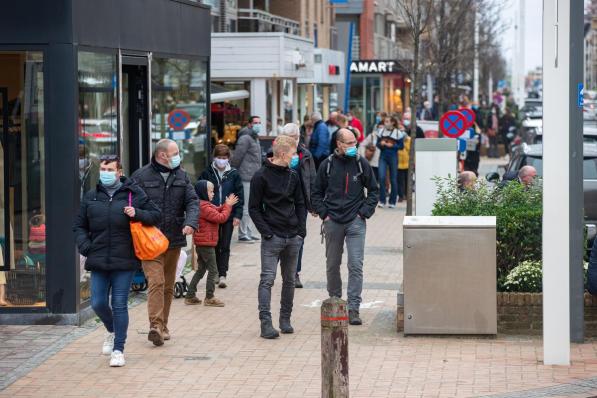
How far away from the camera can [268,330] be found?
11461mm

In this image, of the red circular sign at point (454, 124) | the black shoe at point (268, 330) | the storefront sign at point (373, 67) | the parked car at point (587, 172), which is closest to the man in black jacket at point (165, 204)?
the black shoe at point (268, 330)

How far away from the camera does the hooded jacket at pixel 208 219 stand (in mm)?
13219

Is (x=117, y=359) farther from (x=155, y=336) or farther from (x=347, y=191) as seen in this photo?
(x=347, y=191)

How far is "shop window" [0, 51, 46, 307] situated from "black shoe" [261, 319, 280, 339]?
7.05ft

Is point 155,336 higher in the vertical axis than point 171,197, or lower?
lower

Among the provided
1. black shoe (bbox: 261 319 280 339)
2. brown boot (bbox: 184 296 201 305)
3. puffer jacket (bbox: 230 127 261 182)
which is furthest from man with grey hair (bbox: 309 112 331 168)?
black shoe (bbox: 261 319 280 339)

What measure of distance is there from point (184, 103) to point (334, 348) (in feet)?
33.2

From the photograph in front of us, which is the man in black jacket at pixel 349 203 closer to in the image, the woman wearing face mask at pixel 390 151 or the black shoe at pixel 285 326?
the black shoe at pixel 285 326

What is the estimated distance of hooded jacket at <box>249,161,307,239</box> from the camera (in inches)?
449

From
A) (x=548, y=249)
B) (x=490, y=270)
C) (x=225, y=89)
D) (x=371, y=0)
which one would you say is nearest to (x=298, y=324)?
(x=490, y=270)

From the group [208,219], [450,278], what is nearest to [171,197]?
[208,219]

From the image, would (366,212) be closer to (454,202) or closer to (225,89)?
(454,202)

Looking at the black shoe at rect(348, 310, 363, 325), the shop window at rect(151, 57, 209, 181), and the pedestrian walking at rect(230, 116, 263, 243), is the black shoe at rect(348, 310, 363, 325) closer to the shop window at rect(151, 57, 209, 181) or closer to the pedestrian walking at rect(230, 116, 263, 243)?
the shop window at rect(151, 57, 209, 181)

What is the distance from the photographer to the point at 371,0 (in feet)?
221
